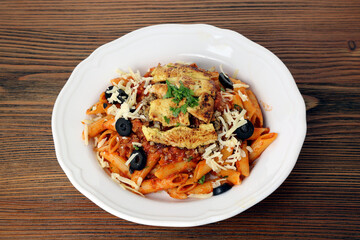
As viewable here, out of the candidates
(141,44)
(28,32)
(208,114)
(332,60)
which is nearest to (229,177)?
(208,114)

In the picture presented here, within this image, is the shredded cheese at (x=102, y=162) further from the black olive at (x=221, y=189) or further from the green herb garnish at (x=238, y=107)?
the green herb garnish at (x=238, y=107)

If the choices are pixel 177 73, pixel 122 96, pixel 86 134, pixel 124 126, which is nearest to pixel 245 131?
pixel 177 73

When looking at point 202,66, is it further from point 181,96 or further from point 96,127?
point 96,127

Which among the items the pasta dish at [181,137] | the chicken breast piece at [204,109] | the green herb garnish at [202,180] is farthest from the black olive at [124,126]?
the green herb garnish at [202,180]

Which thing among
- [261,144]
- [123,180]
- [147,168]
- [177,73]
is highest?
[177,73]

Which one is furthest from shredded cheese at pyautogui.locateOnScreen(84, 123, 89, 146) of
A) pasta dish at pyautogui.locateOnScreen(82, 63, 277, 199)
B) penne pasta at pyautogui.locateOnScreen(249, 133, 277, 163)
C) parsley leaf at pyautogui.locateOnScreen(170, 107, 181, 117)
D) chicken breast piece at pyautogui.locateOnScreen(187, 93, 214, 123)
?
penne pasta at pyautogui.locateOnScreen(249, 133, 277, 163)

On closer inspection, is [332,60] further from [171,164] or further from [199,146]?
[171,164]
